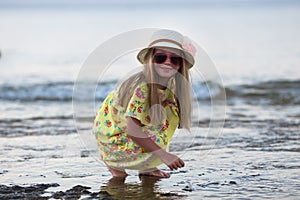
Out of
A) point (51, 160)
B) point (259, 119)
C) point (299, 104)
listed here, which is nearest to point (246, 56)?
point (299, 104)

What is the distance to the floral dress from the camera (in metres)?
4.70

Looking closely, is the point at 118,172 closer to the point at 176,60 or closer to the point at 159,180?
the point at 159,180

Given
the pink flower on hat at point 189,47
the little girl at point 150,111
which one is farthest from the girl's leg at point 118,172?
the pink flower on hat at point 189,47

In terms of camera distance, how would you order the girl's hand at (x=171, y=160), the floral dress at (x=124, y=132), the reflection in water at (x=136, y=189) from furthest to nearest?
1. the floral dress at (x=124, y=132)
2. the girl's hand at (x=171, y=160)
3. the reflection in water at (x=136, y=189)

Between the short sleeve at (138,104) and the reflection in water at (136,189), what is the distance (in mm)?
487

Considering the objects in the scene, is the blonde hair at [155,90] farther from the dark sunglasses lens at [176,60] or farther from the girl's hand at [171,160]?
the girl's hand at [171,160]

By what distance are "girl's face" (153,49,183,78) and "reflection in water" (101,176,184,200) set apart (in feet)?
2.67

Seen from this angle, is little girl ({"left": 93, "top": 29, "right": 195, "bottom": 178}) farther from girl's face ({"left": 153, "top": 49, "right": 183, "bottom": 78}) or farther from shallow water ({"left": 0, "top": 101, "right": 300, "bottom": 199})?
shallow water ({"left": 0, "top": 101, "right": 300, "bottom": 199})

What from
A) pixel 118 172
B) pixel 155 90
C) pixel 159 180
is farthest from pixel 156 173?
pixel 155 90

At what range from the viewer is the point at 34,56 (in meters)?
20.3

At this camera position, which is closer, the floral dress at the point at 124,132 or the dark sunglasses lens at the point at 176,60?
the dark sunglasses lens at the point at 176,60

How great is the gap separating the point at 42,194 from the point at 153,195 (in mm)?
765

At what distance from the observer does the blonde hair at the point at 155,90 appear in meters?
4.55

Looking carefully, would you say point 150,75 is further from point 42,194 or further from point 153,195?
point 42,194
